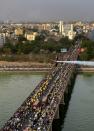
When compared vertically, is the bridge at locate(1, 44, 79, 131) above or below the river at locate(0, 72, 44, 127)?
above

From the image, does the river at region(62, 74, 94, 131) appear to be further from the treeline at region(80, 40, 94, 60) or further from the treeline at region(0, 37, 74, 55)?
the treeline at region(0, 37, 74, 55)

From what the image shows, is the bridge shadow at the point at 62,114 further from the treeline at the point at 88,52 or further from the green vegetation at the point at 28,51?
the green vegetation at the point at 28,51

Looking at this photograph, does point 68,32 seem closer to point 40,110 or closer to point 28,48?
point 28,48

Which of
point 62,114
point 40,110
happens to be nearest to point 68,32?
point 62,114

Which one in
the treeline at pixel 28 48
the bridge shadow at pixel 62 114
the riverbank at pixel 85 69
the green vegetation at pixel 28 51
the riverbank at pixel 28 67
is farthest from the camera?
the treeline at pixel 28 48

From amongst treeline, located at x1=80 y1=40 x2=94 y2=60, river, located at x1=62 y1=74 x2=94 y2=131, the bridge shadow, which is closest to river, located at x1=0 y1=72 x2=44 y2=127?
the bridge shadow

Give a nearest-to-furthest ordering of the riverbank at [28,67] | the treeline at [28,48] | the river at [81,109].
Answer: the river at [81,109], the riverbank at [28,67], the treeline at [28,48]

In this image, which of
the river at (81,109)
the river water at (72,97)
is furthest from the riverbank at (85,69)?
the river at (81,109)

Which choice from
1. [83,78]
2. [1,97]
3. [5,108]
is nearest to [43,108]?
[5,108]
